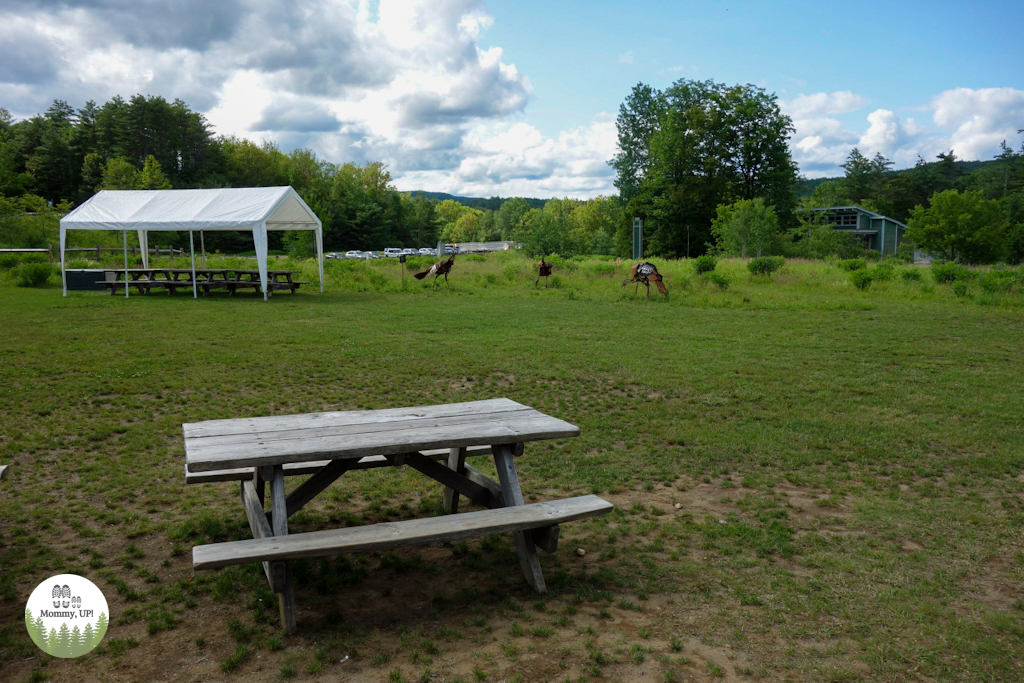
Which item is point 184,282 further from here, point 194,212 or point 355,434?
point 355,434

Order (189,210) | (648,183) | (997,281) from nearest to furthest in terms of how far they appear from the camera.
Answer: (997,281) < (189,210) < (648,183)

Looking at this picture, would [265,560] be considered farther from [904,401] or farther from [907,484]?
[904,401]

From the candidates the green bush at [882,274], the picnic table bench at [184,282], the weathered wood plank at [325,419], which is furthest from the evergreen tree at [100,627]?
the green bush at [882,274]

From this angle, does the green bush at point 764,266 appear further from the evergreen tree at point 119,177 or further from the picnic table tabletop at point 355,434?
the evergreen tree at point 119,177

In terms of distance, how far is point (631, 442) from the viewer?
6.16 meters

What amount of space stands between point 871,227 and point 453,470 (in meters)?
59.3

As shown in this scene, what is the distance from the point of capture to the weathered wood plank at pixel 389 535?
111 inches

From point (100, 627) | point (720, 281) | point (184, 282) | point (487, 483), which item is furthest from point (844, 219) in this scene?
point (100, 627)

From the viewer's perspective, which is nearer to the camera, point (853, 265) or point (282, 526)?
point (282, 526)

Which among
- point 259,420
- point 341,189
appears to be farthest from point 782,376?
point 341,189

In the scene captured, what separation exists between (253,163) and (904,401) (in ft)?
273

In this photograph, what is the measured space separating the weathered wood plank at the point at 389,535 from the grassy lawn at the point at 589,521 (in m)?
0.41

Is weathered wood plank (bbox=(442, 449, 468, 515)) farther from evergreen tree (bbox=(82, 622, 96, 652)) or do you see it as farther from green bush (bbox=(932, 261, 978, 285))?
green bush (bbox=(932, 261, 978, 285))
